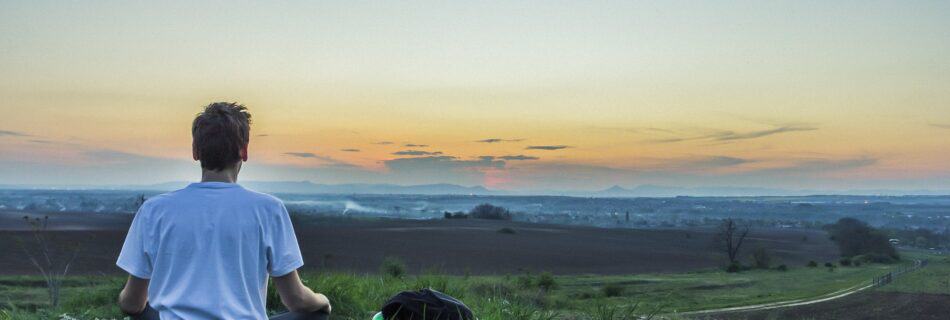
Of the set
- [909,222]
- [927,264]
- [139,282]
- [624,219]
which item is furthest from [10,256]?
[909,222]

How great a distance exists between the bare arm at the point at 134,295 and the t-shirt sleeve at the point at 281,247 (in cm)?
56

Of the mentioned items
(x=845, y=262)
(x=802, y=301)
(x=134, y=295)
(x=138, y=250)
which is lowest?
(x=802, y=301)

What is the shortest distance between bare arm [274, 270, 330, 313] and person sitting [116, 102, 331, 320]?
0.04 m

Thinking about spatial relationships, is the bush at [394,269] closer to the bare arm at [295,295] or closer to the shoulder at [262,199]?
the bare arm at [295,295]

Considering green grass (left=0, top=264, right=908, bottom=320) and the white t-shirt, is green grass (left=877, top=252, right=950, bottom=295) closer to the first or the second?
green grass (left=0, top=264, right=908, bottom=320)

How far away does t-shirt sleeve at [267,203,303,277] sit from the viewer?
3.31m

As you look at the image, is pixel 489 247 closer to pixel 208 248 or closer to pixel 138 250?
pixel 138 250

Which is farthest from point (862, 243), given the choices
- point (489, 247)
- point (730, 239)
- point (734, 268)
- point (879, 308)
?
point (879, 308)

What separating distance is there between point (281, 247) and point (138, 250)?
581 mm

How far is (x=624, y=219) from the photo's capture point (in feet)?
655

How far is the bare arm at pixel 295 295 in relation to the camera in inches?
135

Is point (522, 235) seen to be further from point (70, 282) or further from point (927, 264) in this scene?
point (70, 282)

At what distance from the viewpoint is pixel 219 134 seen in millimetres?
3254

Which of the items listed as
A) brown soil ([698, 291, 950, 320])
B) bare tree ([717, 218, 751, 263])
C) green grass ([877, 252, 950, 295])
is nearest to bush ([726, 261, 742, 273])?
green grass ([877, 252, 950, 295])
